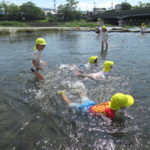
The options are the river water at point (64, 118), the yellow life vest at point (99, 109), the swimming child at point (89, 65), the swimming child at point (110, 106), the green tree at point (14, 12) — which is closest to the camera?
the river water at point (64, 118)

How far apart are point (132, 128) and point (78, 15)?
122100mm

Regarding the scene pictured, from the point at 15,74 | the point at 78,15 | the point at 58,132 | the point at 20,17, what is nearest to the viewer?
the point at 58,132

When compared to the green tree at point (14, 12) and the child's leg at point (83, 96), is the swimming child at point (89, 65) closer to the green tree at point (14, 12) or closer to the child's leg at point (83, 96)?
the child's leg at point (83, 96)

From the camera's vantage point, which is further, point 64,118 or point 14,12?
point 14,12

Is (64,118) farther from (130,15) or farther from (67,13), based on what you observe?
(67,13)

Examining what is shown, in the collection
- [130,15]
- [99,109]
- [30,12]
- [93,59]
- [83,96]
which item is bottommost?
[83,96]

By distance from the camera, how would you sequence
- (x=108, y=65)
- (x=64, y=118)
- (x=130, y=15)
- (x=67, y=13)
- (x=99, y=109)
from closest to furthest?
(x=99, y=109) < (x=64, y=118) < (x=108, y=65) < (x=130, y=15) < (x=67, y=13)

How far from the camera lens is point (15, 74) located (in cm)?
1065

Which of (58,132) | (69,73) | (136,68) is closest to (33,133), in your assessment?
(58,132)

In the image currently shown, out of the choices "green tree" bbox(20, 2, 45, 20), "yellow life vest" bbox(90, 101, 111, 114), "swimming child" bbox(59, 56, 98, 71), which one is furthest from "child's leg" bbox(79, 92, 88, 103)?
"green tree" bbox(20, 2, 45, 20)

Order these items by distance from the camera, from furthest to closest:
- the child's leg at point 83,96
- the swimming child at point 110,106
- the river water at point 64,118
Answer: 1. the child's leg at point 83,96
2. the swimming child at point 110,106
3. the river water at point 64,118

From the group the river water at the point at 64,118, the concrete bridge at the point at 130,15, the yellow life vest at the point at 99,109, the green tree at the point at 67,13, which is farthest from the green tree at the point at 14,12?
the yellow life vest at the point at 99,109

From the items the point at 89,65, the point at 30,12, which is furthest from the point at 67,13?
the point at 89,65

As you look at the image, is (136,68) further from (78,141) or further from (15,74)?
(78,141)
